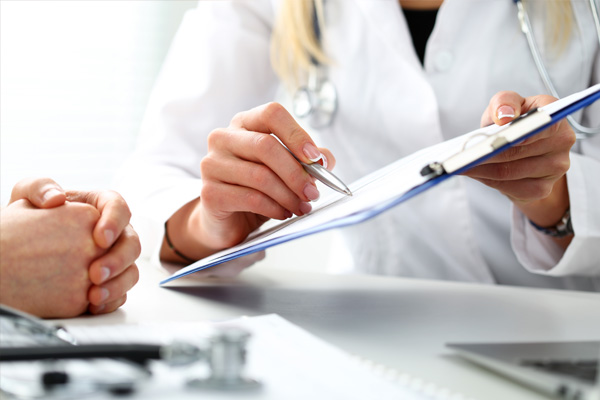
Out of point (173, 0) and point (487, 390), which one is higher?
point (173, 0)

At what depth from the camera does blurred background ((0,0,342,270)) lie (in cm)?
147

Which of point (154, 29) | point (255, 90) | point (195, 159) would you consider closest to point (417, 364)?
point (195, 159)

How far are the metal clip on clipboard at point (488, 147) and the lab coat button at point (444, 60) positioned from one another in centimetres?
51

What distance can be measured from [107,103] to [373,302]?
124cm

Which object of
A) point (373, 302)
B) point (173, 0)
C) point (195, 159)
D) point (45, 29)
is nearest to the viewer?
point (373, 302)

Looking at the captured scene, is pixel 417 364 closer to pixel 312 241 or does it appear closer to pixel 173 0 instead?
pixel 312 241

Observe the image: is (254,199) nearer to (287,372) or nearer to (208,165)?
(208,165)

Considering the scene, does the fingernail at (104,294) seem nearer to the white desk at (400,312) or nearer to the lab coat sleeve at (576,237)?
the white desk at (400,312)

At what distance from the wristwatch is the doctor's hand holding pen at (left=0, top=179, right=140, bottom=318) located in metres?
0.50

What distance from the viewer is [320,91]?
956mm

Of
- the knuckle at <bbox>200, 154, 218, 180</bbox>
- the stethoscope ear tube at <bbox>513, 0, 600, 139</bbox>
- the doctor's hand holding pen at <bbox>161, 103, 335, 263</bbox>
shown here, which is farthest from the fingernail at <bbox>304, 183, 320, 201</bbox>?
the stethoscope ear tube at <bbox>513, 0, 600, 139</bbox>

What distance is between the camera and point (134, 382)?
28cm

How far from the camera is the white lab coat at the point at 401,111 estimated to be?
2.76 ft

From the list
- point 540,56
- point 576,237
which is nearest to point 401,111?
point 540,56
